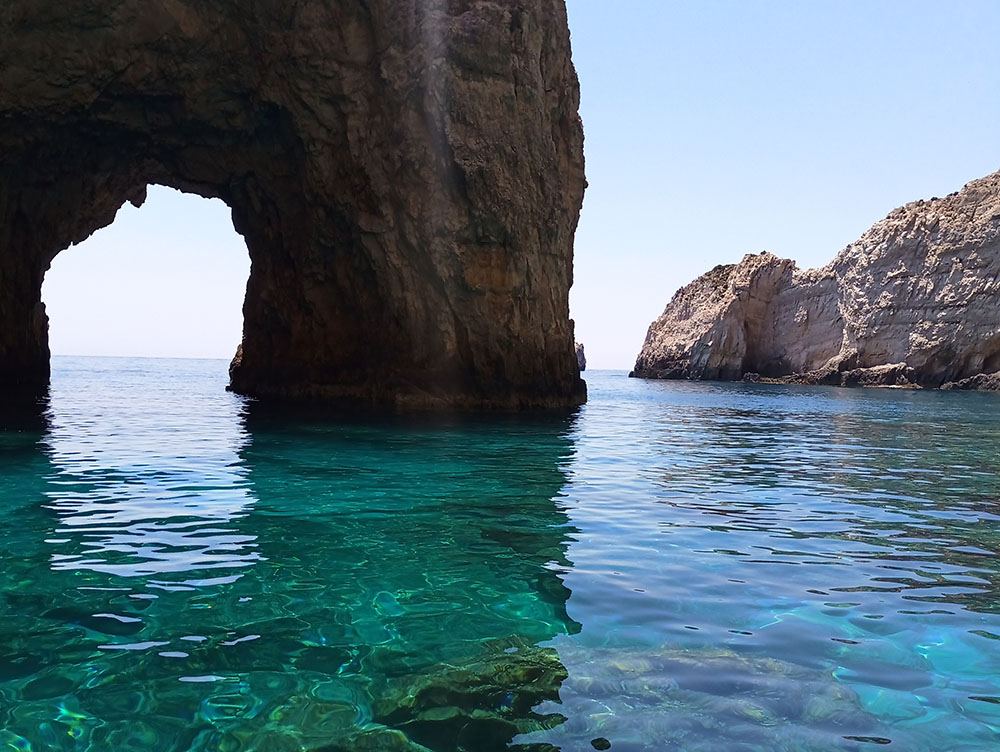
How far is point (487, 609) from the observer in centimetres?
524

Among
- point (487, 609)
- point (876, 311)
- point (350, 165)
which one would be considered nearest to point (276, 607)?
point (487, 609)

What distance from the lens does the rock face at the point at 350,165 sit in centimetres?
1981

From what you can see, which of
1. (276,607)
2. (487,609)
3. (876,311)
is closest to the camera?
(276,607)

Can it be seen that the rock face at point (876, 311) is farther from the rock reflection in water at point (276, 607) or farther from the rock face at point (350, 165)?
the rock reflection in water at point (276, 607)

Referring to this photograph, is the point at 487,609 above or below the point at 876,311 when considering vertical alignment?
below

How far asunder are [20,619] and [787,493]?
8.82 metres

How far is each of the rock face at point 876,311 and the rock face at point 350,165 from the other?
47.4 metres

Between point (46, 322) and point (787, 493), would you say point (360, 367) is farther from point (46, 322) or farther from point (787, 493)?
point (787, 493)

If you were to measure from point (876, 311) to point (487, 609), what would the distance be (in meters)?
69.0

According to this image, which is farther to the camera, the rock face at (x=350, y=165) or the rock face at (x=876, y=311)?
the rock face at (x=876, y=311)

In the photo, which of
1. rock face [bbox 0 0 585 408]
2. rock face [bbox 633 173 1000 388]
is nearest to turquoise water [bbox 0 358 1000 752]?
rock face [bbox 0 0 585 408]

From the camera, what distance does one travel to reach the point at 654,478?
454 inches

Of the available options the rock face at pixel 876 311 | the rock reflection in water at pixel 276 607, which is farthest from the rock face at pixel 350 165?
the rock face at pixel 876 311

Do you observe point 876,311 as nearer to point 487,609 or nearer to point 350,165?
point 350,165
